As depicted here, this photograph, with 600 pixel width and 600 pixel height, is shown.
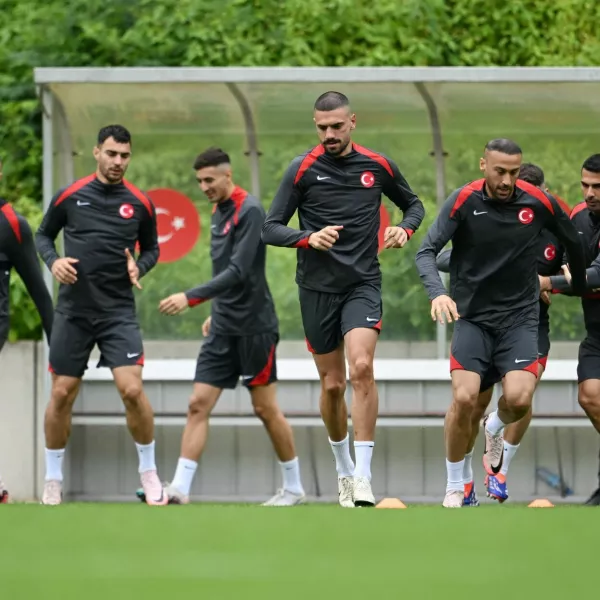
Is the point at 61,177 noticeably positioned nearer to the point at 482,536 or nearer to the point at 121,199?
the point at 121,199

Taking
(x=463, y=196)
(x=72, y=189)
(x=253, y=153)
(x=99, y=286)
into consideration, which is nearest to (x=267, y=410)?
(x=99, y=286)

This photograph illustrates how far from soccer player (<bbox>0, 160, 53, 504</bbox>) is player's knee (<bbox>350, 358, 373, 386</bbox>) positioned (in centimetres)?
216

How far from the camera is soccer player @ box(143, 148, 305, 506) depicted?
10.3m

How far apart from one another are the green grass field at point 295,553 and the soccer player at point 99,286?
2.06 meters

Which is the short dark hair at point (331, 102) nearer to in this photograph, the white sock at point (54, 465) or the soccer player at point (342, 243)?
the soccer player at point (342, 243)

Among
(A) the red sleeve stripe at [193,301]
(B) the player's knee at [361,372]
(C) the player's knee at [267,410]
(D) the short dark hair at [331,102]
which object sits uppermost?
(D) the short dark hair at [331,102]

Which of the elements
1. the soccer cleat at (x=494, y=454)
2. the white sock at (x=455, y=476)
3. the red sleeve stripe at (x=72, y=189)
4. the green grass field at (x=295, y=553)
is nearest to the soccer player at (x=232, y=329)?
the red sleeve stripe at (x=72, y=189)

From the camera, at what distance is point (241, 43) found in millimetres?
15523

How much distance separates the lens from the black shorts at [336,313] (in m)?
8.81

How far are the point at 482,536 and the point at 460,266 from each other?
2.63 meters

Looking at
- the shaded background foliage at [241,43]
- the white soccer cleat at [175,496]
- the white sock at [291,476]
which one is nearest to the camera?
the white soccer cleat at [175,496]

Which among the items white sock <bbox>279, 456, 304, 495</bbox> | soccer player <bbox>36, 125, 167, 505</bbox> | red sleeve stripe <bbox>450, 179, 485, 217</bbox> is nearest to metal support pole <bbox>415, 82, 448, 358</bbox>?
white sock <bbox>279, 456, 304, 495</bbox>

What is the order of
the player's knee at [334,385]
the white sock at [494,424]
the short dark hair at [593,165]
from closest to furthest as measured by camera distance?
1. the player's knee at [334,385]
2. the short dark hair at [593,165]
3. the white sock at [494,424]

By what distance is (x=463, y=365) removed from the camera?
8844 mm
